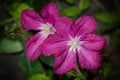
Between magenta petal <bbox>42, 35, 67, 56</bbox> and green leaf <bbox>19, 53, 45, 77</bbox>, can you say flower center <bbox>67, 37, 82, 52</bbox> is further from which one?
green leaf <bbox>19, 53, 45, 77</bbox>

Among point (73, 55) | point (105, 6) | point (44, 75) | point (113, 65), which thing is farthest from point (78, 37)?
point (105, 6)

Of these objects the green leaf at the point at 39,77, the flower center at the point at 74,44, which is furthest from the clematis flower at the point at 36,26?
the green leaf at the point at 39,77

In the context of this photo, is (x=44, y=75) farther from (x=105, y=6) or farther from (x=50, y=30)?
(x=105, y=6)

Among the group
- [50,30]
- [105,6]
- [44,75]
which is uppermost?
[105,6]

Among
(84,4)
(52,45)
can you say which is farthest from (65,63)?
(84,4)

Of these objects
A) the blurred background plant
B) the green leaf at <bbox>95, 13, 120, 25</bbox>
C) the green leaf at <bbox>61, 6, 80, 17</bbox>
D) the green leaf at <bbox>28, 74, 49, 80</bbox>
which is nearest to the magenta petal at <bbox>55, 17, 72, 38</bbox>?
the blurred background plant

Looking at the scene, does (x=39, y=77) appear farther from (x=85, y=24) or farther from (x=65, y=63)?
(x=85, y=24)
